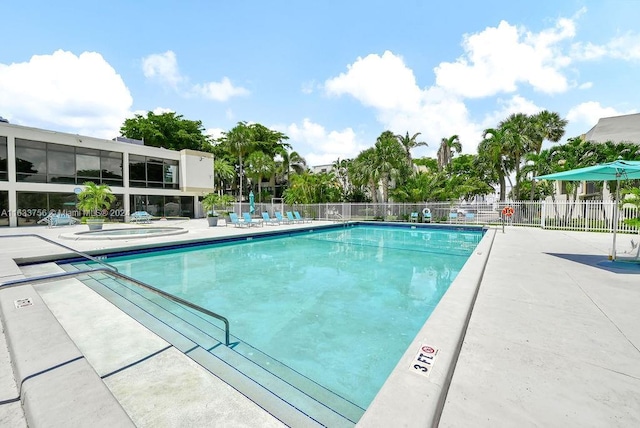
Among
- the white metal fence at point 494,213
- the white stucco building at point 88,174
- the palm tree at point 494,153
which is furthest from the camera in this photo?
the palm tree at point 494,153

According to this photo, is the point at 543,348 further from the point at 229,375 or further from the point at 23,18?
the point at 23,18

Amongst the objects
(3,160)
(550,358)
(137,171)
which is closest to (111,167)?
(137,171)

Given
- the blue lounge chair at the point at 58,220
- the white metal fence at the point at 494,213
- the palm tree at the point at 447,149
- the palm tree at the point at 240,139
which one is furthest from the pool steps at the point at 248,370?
the palm tree at the point at 447,149

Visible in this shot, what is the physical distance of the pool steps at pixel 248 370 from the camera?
233 cm

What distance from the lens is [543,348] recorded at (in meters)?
2.62

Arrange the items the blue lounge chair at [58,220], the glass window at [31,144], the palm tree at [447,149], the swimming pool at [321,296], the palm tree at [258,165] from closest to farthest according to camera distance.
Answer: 1. the swimming pool at [321,296]
2. the blue lounge chair at [58,220]
3. the glass window at [31,144]
4. the palm tree at [258,165]
5. the palm tree at [447,149]

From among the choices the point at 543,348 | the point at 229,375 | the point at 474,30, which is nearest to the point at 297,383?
the point at 229,375

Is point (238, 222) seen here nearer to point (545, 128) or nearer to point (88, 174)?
point (88, 174)

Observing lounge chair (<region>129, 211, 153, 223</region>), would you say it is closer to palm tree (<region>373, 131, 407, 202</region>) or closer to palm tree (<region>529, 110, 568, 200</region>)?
palm tree (<region>373, 131, 407, 202</region>)

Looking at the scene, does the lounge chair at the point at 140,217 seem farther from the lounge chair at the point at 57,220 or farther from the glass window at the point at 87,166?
the glass window at the point at 87,166

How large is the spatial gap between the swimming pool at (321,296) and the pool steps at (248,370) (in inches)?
6.0

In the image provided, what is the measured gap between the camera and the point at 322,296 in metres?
5.63

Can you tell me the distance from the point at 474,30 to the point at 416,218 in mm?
11722

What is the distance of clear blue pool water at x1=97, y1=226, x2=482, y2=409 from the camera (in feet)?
11.1
